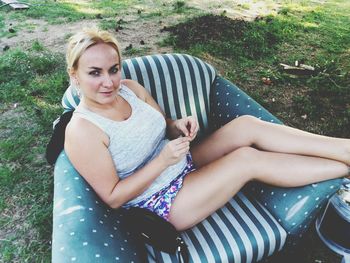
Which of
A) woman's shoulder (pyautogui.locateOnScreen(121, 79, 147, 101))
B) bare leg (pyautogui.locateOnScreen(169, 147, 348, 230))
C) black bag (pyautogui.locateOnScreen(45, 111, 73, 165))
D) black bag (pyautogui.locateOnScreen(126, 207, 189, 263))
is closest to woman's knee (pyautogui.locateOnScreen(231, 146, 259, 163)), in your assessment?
bare leg (pyautogui.locateOnScreen(169, 147, 348, 230))

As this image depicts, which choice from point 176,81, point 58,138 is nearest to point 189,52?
point 176,81

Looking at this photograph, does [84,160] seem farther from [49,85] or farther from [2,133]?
[49,85]

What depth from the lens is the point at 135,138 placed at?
229 centimetres

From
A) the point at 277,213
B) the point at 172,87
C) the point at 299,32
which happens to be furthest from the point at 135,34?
the point at 277,213

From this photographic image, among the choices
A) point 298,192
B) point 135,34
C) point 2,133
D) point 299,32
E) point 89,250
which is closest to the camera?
point 89,250

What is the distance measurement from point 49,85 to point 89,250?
3.39 metres

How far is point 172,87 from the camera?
2965mm

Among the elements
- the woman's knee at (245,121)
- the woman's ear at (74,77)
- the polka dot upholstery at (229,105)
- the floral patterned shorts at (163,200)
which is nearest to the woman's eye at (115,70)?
the woman's ear at (74,77)

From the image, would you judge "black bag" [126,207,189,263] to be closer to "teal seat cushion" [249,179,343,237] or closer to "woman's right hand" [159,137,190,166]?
"woman's right hand" [159,137,190,166]

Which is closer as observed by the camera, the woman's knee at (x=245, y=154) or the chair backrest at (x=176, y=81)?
the woman's knee at (x=245, y=154)

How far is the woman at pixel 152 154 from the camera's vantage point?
2100 mm

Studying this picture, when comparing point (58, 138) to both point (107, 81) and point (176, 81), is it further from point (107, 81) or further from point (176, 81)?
point (176, 81)

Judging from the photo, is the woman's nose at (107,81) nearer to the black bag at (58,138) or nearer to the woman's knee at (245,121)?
the black bag at (58,138)

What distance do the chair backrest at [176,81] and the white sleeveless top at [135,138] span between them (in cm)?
40
